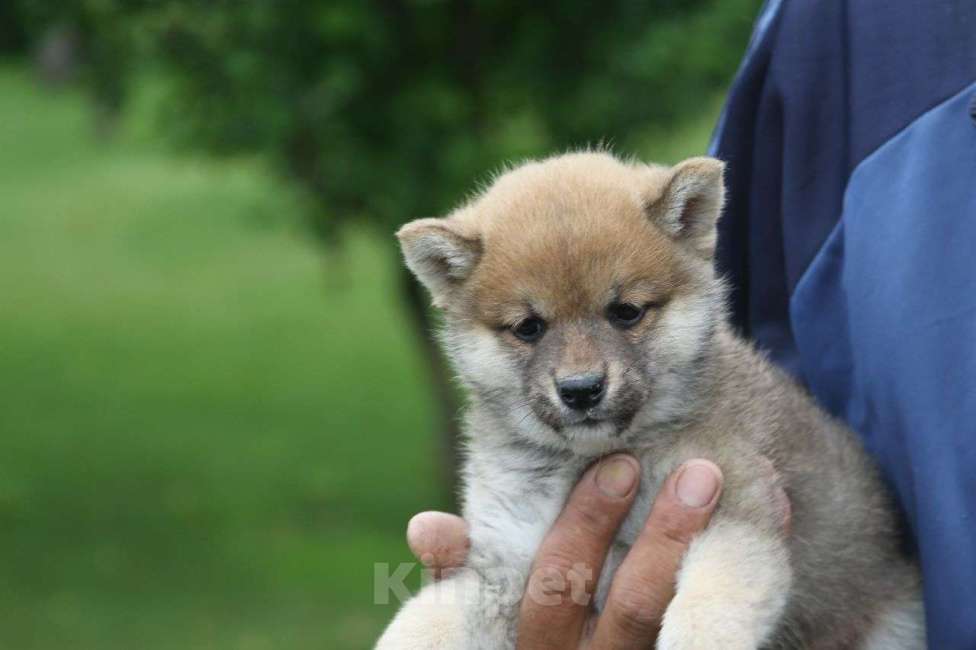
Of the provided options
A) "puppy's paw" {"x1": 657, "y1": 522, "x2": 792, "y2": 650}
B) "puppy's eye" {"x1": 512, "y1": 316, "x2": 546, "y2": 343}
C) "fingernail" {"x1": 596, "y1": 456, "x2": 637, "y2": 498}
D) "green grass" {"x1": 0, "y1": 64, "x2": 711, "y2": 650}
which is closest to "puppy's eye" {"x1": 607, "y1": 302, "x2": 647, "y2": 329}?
"puppy's eye" {"x1": 512, "y1": 316, "x2": 546, "y2": 343}

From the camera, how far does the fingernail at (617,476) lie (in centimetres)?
324

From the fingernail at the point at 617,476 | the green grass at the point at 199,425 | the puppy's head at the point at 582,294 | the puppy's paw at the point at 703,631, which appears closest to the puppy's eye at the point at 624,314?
the puppy's head at the point at 582,294

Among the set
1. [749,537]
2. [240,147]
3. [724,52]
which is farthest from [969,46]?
[240,147]

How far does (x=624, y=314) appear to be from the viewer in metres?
3.37

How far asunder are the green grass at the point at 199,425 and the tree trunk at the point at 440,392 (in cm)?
81

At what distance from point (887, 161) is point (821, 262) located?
1.01ft

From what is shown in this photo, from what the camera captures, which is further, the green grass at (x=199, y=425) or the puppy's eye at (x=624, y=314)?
the green grass at (x=199, y=425)

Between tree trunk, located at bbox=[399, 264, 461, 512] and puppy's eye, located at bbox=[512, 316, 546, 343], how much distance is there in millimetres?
6571

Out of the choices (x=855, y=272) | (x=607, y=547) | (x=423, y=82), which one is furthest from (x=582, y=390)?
(x=423, y=82)

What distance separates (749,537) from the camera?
316 cm

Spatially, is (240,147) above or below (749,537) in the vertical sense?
above

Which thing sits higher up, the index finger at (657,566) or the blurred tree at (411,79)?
the blurred tree at (411,79)

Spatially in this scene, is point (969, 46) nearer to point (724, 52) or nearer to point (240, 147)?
point (724, 52)

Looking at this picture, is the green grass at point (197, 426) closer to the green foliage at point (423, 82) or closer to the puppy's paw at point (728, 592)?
the green foliage at point (423, 82)
